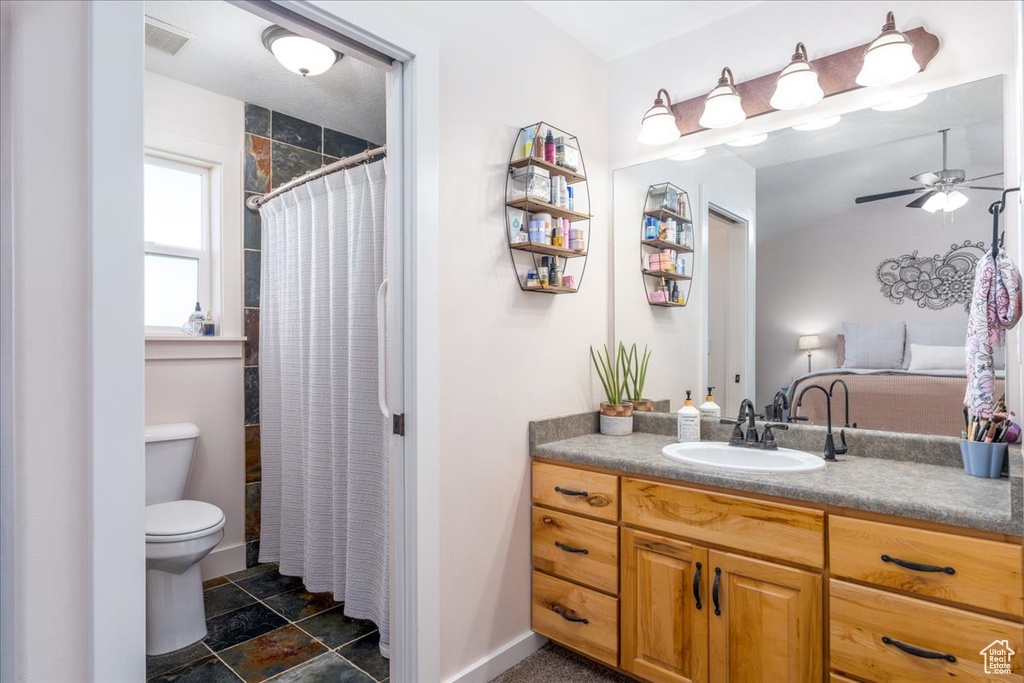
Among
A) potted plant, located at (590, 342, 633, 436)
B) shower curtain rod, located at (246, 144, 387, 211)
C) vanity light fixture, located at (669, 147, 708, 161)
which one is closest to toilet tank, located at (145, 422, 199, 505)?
shower curtain rod, located at (246, 144, 387, 211)

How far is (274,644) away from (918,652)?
216cm

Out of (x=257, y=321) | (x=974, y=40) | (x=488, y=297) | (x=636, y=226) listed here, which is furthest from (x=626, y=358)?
(x=257, y=321)

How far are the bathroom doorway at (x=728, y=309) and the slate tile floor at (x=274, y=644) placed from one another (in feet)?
5.67

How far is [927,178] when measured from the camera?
1.80 metres

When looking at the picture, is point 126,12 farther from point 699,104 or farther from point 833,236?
point 833,236

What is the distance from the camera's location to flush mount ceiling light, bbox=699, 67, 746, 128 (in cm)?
206

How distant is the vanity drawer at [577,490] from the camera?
75.3 inches

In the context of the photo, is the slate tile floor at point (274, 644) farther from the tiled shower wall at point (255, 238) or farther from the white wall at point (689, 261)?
the white wall at point (689, 261)

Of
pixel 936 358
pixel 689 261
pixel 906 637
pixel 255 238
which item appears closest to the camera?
pixel 906 637

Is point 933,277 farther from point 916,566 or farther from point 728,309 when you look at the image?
point 916,566

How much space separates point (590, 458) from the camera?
6.41 ft

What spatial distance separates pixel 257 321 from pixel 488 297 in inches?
62.8

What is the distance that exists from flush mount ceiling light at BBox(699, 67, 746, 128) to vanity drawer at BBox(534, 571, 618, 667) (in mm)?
1820

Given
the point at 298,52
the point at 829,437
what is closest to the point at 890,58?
the point at 829,437
